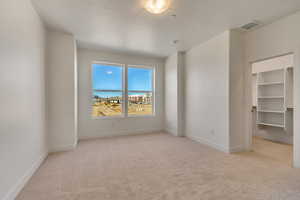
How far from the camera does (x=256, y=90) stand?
4.20m

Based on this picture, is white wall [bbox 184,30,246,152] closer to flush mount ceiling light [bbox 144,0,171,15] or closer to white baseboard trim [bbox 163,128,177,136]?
white baseboard trim [bbox 163,128,177,136]

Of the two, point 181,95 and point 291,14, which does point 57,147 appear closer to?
point 181,95

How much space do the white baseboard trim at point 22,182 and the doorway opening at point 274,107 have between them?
165 inches

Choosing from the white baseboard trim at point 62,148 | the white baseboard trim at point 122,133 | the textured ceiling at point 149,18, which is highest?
the textured ceiling at point 149,18

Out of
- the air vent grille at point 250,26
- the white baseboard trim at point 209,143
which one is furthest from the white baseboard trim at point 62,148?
the air vent grille at point 250,26

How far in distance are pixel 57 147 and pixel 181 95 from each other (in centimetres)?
364

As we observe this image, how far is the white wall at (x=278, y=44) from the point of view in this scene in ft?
7.60

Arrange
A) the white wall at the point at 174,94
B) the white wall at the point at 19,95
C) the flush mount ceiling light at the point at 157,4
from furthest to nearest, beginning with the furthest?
the white wall at the point at 174,94 → the flush mount ceiling light at the point at 157,4 → the white wall at the point at 19,95

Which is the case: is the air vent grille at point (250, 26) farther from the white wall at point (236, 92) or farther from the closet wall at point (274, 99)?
the closet wall at point (274, 99)

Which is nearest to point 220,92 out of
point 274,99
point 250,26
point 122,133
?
point 250,26

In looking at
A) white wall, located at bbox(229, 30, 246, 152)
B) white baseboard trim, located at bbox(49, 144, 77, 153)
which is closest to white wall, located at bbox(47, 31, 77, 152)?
white baseboard trim, located at bbox(49, 144, 77, 153)

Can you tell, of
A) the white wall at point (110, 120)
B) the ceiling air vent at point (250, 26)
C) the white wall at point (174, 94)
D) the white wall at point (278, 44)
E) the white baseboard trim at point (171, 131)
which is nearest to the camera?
the white wall at point (278, 44)

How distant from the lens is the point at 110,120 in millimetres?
4547

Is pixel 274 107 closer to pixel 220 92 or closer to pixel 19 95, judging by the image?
pixel 220 92
